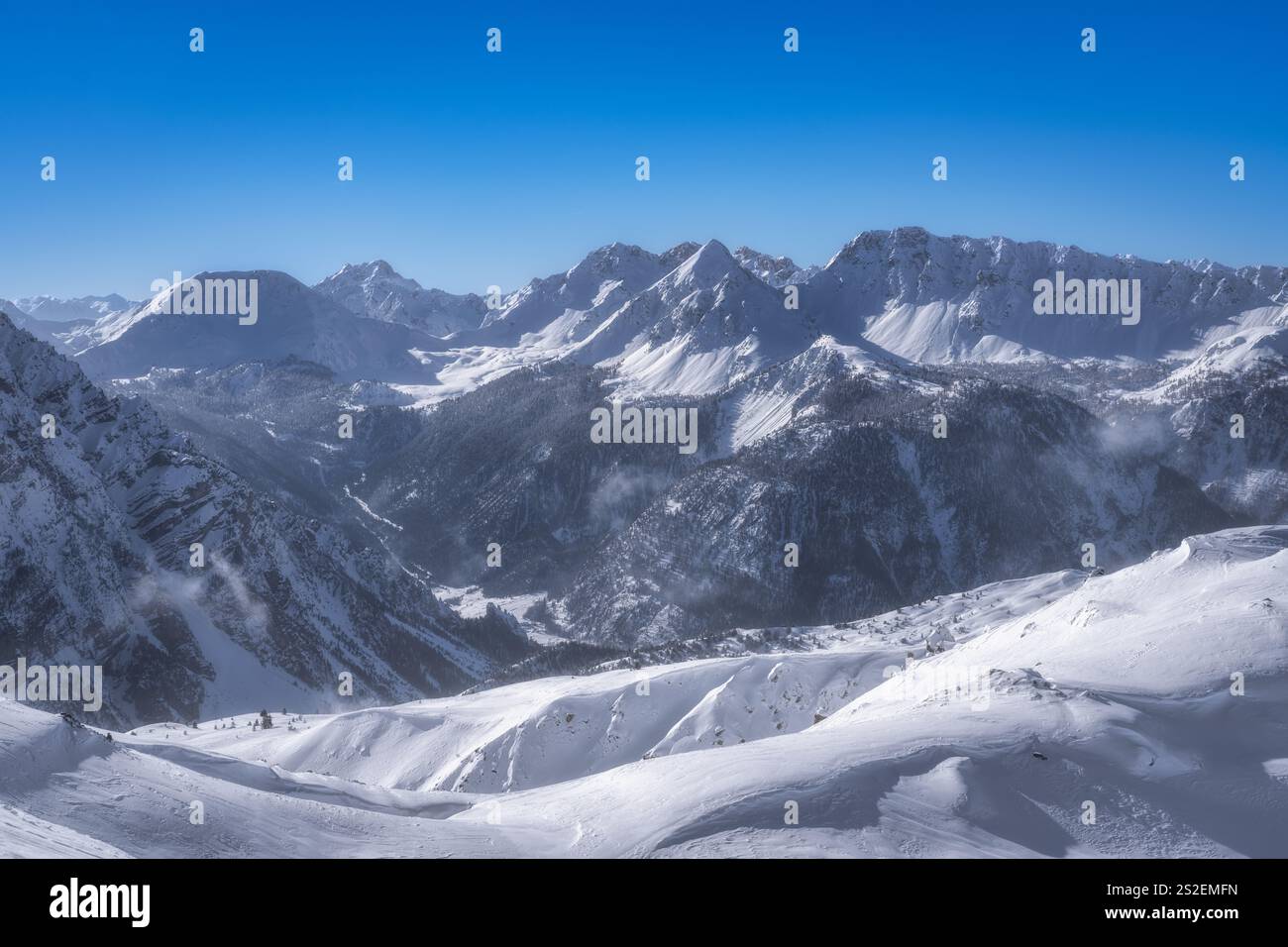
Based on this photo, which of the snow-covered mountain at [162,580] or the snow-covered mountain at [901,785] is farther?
the snow-covered mountain at [162,580]

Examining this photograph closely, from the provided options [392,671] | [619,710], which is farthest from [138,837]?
[392,671]

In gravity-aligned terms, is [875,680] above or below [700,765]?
below

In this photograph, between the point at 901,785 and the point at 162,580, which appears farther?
the point at 162,580

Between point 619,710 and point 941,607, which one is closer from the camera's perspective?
point 619,710

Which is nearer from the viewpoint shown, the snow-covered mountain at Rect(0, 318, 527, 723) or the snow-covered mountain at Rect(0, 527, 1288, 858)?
the snow-covered mountain at Rect(0, 527, 1288, 858)

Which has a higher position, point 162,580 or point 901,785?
point 901,785

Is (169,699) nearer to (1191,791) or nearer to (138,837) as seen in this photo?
(138,837)
